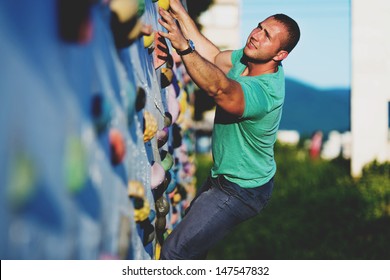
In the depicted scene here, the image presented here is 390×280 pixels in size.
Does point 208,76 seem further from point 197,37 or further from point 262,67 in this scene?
point 197,37

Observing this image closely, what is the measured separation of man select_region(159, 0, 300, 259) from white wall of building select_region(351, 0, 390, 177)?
381 inches

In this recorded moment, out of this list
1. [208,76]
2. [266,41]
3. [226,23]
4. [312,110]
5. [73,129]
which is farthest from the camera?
[226,23]

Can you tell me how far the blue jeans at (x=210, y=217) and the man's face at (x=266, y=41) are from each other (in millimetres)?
634

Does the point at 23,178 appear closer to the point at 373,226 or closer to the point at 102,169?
the point at 102,169

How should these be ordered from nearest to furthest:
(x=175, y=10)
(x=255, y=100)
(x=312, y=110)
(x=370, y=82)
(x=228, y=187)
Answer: (x=255, y=100)
(x=228, y=187)
(x=175, y=10)
(x=370, y=82)
(x=312, y=110)

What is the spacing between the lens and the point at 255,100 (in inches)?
122

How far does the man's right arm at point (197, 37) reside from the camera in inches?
142

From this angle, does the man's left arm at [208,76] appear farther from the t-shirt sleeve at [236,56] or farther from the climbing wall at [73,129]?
the t-shirt sleeve at [236,56]

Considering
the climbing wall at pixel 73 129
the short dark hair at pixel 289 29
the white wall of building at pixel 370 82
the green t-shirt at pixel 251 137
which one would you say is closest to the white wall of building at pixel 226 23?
the white wall of building at pixel 370 82

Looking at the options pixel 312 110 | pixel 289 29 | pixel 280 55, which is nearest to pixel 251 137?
pixel 280 55

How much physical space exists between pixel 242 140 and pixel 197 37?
2.32ft

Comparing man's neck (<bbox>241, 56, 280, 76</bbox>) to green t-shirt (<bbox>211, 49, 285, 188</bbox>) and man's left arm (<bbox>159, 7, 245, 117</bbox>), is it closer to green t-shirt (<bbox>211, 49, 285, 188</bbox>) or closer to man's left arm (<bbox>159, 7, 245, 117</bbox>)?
green t-shirt (<bbox>211, 49, 285, 188</bbox>)
